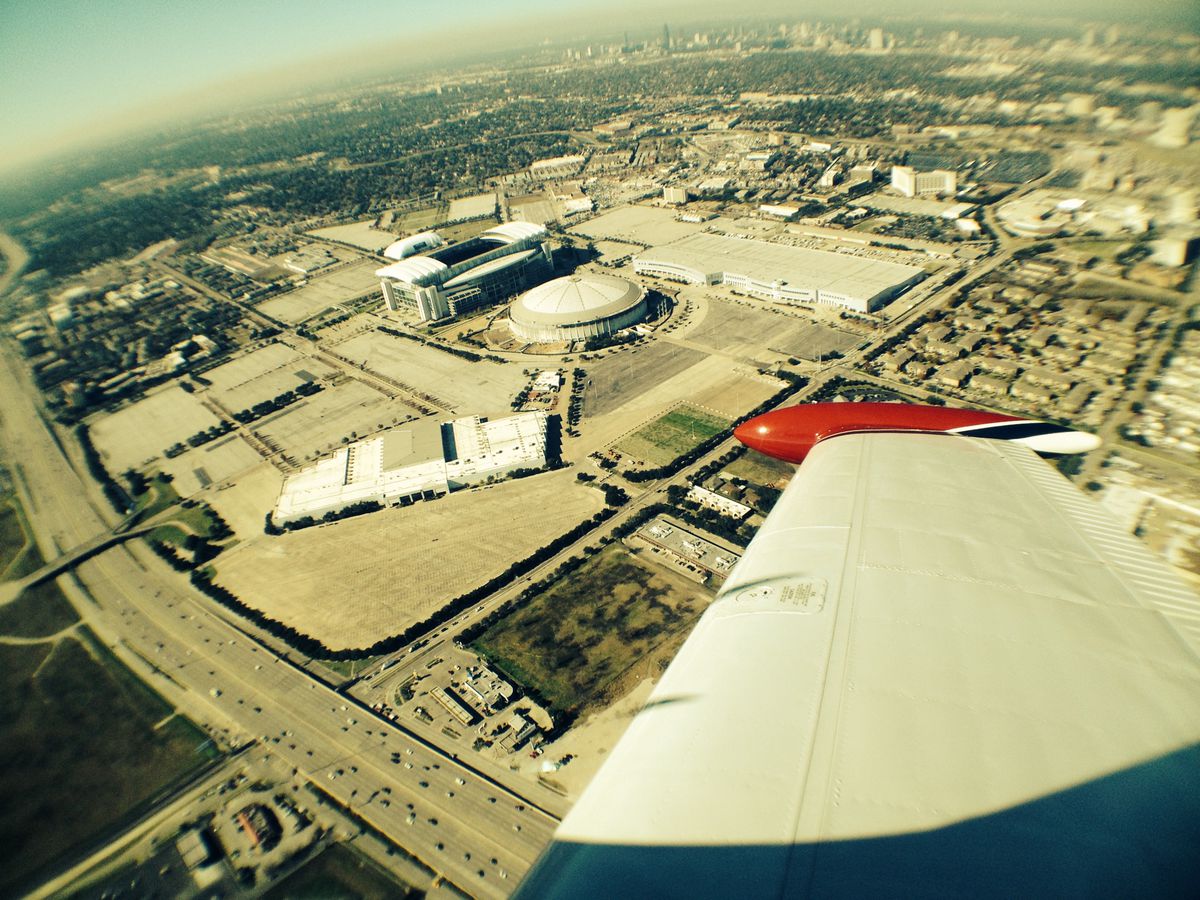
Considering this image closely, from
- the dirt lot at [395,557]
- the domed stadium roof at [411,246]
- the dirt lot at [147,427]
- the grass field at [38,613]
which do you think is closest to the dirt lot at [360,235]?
the domed stadium roof at [411,246]

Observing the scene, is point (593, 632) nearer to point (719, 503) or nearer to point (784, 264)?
point (719, 503)

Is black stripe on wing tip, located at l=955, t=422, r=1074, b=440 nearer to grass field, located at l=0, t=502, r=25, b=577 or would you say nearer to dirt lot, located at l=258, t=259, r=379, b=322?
grass field, located at l=0, t=502, r=25, b=577

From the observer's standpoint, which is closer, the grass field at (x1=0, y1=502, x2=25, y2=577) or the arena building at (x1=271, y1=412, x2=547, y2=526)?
the grass field at (x1=0, y1=502, x2=25, y2=577)

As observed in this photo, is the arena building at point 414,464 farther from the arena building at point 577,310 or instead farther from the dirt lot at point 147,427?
the dirt lot at point 147,427

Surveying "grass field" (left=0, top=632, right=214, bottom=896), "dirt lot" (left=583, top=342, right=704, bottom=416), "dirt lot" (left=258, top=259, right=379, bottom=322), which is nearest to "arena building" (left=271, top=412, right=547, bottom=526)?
"dirt lot" (left=583, top=342, right=704, bottom=416)

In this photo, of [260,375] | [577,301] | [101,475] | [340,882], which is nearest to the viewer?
[340,882]

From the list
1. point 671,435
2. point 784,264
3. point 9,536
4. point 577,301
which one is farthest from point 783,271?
point 9,536
